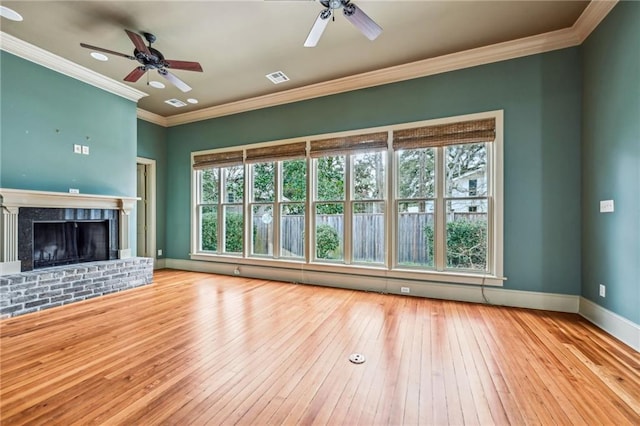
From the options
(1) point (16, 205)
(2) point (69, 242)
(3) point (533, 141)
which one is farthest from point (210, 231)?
(3) point (533, 141)

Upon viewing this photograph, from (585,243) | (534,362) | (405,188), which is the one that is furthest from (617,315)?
(405,188)

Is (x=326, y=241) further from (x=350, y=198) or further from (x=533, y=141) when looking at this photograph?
(x=533, y=141)

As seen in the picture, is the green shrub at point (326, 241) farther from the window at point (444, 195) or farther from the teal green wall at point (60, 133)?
the teal green wall at point (60, 133)

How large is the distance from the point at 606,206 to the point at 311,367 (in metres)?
3.33

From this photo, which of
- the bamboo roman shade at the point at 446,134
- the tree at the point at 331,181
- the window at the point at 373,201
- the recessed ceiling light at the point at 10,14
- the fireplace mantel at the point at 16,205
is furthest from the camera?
the tree at the point at 331,181

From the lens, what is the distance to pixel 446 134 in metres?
3.91

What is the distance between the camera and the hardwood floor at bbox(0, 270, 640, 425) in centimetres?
167

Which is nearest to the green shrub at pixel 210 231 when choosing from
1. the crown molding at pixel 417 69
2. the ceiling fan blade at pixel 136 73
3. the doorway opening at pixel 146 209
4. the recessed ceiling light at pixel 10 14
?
the doorway opening at pixel 146 209

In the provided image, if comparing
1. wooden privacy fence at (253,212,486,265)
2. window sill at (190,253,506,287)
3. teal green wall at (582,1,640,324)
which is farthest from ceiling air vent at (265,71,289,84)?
teal green wall at (582,1,640,324)

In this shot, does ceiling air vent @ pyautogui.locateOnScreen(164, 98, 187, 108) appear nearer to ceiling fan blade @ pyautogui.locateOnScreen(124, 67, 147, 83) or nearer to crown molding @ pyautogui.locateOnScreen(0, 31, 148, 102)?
crown molding @ pyautogui.locateOnScreen(0, 31, 148, 102)

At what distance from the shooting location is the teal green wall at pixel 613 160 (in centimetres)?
251

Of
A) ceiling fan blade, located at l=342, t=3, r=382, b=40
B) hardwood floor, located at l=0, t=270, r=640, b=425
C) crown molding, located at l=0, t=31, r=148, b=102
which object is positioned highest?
crown molding, located at l=0, t=31, r=148, b=102

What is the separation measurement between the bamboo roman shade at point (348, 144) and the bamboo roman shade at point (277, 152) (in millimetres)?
231

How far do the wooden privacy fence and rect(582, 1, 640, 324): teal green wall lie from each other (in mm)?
1146
